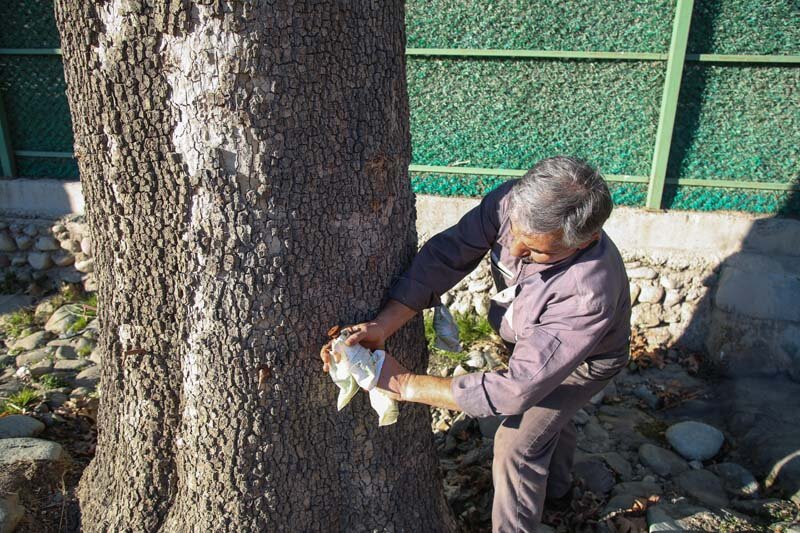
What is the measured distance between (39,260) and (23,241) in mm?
208

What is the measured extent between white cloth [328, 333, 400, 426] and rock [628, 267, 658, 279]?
9.62 ft

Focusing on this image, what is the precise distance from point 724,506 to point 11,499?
3.29 metres

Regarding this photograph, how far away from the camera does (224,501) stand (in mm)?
2277

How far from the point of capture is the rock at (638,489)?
3143 millimetres

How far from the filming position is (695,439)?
357 cm

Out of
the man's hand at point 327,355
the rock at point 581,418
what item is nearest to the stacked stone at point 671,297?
the rock at point 581,418

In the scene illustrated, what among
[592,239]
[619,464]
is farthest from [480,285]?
[592,239]

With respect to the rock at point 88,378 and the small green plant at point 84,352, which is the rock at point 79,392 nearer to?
the rock at point 88,378

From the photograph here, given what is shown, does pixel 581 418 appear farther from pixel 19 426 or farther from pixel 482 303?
pixel 19 426

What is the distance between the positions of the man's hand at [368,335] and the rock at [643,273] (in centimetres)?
290

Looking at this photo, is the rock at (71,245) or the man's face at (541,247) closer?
the man's face at (541,247)

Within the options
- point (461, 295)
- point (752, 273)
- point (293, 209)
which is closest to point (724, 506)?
point (752, 273)

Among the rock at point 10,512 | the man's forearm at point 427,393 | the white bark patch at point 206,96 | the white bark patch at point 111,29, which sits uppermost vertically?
the white bark patch at point 111,29

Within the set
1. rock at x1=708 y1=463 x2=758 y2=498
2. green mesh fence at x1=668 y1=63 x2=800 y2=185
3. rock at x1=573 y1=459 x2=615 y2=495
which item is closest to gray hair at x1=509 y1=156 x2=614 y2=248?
rock at x1=573 y1=459 x2=615 y2=495
